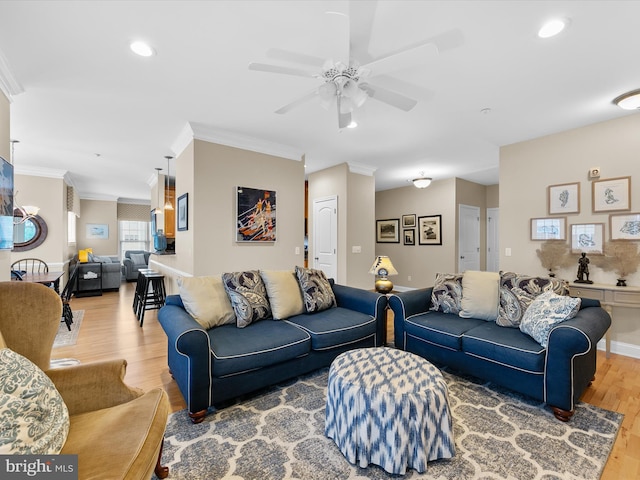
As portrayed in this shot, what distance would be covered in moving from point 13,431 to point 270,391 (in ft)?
5.47

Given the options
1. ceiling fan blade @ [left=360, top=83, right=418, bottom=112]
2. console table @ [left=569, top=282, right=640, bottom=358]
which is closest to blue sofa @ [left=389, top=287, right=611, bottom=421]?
console table @ [left=569, top=282, right=640, bottom=358]

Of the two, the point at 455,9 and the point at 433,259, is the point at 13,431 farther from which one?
the point at 433,259

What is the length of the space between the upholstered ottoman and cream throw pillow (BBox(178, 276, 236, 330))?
1251 mm

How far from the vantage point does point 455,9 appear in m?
1.79

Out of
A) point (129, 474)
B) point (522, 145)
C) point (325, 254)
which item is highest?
point (522, 145)

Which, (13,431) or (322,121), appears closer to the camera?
(13,431)

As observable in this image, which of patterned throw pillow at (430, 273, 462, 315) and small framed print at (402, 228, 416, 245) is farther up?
small framed print at (402, 228, 416, 245)

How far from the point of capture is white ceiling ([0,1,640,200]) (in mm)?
1851

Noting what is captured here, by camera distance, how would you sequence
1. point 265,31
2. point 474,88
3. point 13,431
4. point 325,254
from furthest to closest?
point 325,254 → point 474,88 → point 265,31 → point 13,431

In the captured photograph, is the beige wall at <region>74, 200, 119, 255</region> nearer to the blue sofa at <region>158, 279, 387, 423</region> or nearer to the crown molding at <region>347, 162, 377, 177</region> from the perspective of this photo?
the crown molding at <region>347, 162, 377, 177</region>

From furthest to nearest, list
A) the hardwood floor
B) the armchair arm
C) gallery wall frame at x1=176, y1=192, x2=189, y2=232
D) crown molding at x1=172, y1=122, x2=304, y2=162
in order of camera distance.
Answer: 1. gallery wall frame at x1=176, y1=192, x2=189, y2=232
2. crown molding at x1=172, y1=122, x2=304, y2=162
3. the hardwood floor
4. the armchair arm

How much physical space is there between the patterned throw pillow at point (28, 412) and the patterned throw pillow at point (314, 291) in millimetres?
2035

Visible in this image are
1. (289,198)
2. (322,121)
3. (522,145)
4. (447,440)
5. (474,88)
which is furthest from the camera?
(289,198)

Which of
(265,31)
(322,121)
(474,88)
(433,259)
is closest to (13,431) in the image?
(265,31)
